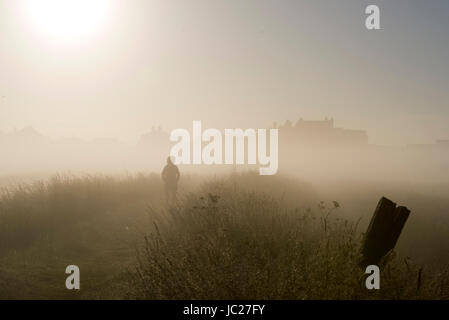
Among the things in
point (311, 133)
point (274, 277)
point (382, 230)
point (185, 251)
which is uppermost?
point (311, 133)

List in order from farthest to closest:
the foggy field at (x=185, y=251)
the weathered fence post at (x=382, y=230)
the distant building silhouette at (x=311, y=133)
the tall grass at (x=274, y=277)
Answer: the distant building silhouette at (x=311, y=133), the weathered fence post at (x=382, y=230), the foggy field at (x=185, y=251), the tall grass at (x=274, y=277)

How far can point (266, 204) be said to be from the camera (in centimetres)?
951

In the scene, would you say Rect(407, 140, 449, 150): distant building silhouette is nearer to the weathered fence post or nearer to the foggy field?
the foggy field

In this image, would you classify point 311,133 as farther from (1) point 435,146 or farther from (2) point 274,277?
(2) point 274,277

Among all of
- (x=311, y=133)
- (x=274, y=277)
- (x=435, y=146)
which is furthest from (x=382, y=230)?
(x=435, y=146)

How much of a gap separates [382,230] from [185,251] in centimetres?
299

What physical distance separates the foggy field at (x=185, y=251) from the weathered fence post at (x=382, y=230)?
224 millimetres

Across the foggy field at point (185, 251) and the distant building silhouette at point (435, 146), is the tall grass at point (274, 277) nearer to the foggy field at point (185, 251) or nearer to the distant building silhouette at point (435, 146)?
the foggy field at point (185, 251)

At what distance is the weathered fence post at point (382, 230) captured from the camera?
5.02 meters

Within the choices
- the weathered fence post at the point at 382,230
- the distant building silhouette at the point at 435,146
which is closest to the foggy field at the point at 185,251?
the weathered fence post at the point at 382,230

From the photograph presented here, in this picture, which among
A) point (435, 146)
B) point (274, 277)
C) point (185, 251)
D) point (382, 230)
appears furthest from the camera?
point (435, 146)

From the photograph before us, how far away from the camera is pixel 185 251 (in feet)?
18.6

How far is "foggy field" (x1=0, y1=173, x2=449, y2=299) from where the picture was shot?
458 cm

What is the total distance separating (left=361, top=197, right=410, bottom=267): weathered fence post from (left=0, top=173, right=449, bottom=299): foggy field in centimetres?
22
